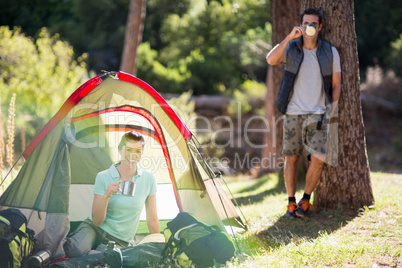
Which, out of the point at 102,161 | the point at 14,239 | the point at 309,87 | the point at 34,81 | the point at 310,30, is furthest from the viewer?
the point at 34,81

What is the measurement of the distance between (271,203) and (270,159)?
390 centimetres

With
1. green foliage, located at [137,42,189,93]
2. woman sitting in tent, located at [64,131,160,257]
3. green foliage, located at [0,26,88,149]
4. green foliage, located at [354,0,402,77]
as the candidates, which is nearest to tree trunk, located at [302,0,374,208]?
woman sitting in tent, located at [64,131,160,257]

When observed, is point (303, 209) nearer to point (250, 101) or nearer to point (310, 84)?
point (310, 84)

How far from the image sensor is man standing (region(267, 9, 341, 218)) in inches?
141

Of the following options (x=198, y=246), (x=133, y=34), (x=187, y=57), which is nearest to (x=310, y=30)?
(x=198, y=246)

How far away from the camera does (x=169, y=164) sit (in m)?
3.82

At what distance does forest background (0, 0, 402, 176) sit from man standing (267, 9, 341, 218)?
165 inches

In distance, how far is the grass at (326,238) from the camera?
2811 millimetres

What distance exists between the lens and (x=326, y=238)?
3.21 meters

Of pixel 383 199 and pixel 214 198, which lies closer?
pixel 214 198

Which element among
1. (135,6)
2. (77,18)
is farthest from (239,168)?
(77,18)

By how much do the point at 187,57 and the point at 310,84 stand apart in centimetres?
1471

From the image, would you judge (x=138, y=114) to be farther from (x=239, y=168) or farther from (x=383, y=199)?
(x=239, y=168)

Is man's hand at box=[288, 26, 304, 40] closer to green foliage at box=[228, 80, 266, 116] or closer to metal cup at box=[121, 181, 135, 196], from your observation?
metal cup at box=[121, 181, 135, 196]
